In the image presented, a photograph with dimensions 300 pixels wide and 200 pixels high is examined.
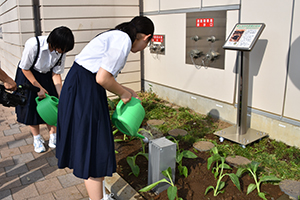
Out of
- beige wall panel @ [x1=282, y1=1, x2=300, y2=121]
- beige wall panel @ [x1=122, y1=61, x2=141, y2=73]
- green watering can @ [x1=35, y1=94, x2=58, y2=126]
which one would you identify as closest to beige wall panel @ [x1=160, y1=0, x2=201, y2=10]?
beige wall panel @ [x1=122, y1=61, x2=141, y2=73]

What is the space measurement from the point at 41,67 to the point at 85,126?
1.49 meters

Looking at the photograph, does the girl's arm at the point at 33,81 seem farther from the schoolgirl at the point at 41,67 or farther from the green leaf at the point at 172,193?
the green leaf at the point at 172,193

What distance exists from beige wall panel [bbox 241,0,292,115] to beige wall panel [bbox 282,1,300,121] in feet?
0.24

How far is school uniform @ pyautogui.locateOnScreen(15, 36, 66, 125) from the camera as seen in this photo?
3008mm

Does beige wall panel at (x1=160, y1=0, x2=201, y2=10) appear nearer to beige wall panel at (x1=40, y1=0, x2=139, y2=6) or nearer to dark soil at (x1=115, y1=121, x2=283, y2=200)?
beige wall panel at (x1=40, y1=0, x2=139, y2=6)

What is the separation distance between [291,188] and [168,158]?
1.17 metres

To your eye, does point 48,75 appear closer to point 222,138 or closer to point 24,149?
point 24,149

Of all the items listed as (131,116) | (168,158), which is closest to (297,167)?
(168,158)

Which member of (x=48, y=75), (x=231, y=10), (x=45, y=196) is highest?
(x=231, y=10)

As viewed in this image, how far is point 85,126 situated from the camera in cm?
201

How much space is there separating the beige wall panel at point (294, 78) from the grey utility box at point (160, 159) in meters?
1.75

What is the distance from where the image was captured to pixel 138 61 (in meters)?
5.94

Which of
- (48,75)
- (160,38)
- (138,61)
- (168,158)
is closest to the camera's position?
(168,158)

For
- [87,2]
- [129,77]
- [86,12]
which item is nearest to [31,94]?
[86,12]
